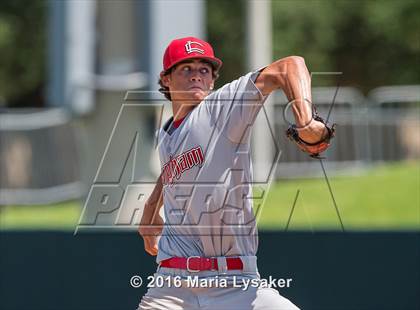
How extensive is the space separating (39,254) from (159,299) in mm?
3461

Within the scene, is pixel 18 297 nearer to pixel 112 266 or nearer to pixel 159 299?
pixel 112 266

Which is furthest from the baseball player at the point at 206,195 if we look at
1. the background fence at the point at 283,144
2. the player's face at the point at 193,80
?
the background fence at the point at 283,144

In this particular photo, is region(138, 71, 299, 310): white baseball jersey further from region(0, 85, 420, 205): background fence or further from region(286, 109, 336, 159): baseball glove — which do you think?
region(0, 85, 420, 205): background fence

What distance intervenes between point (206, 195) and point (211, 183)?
60 millimetres

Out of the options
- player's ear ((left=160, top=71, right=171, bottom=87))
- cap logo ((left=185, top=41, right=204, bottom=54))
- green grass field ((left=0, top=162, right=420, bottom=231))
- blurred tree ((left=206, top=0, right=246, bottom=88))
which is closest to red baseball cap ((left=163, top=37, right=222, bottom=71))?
cap logo ((left=185, top=41, right=204, bottom=54))

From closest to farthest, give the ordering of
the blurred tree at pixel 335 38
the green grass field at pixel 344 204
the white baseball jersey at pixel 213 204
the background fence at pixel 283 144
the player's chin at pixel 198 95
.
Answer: the white baseball jersey at pixel 213 204 < the player's chin at pixel 198 95 < the green grass field at pixel 344 204 < the background fence at pixel 283 144 < the blurred tree at pixel 335 38

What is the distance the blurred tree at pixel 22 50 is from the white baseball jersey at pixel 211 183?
23047mm

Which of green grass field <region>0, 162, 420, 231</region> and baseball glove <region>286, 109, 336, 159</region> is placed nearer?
baseball glove <region>286, 109, 336, 159</region>

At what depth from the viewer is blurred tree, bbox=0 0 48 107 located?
27125mm

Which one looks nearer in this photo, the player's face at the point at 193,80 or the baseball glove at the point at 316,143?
the baseball glove at the point at 316,143

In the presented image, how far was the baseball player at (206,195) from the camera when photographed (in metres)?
4.34

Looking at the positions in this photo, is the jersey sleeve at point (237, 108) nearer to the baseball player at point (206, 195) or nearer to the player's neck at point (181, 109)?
the baseball player at point (206, 195)

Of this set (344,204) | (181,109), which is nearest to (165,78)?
(181,109)

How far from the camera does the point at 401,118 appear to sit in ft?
52.4
